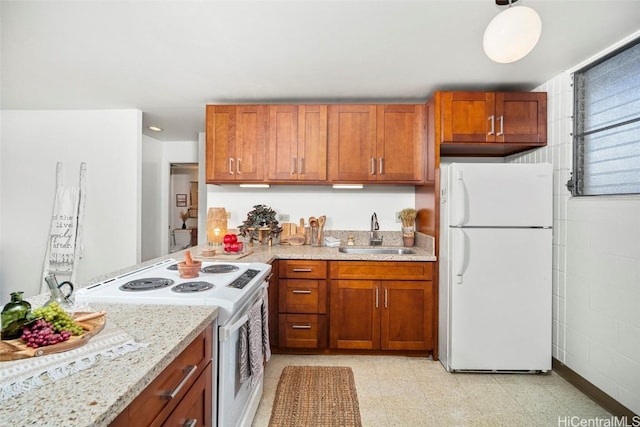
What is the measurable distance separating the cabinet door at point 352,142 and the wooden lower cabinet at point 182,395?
2057 millimetres

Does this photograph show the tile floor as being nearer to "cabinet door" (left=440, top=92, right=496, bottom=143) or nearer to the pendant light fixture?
"cabinet door" (left=440, top=92, right=496, bottom=143)

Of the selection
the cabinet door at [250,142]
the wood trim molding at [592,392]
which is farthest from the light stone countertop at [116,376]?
the wood trim molding at [592,392]

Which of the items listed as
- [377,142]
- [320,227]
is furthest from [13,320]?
[377,142]

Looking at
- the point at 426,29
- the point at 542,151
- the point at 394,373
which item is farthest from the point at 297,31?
the point at 394,373

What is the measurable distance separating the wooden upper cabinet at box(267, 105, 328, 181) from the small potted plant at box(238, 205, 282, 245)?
18.0 inches

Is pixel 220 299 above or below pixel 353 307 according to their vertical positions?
above

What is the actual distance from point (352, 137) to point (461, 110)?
3.18ft

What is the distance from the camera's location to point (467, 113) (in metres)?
2.64

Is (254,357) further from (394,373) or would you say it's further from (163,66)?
(163,66)

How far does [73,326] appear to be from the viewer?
90cm

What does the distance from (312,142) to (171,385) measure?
2.41 meters

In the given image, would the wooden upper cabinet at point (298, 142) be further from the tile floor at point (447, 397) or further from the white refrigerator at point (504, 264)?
the tile floor at point (447, 397)

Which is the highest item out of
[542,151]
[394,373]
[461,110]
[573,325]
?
[461,110]

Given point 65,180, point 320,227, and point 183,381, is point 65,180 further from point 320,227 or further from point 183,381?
point 183,381
